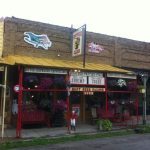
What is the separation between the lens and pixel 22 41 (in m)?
19.1

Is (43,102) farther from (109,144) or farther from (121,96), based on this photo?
(121,96)

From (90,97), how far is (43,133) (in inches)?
218

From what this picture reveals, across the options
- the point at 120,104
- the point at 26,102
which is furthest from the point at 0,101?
the point at 120,104

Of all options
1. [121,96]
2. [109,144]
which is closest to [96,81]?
[109,144]

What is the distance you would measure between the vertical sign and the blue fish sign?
4.37 feet

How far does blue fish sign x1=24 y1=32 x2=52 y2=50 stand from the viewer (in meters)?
19.3

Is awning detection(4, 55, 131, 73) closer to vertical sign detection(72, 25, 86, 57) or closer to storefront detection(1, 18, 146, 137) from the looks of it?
storefront detection(1, 18, 146, 137)

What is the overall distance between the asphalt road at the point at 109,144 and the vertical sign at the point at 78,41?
5.03 meters

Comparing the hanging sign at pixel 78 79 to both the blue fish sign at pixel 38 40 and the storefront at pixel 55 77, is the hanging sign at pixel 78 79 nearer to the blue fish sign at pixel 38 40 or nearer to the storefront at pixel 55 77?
the storefront at pixel 55 77

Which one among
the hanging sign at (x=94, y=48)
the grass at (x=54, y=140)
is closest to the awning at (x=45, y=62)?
the hanging sign at (x=94, y=48)

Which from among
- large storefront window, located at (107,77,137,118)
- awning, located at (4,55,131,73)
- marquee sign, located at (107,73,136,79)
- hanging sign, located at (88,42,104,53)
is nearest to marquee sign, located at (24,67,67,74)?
awning, located at (4,55,131,73)

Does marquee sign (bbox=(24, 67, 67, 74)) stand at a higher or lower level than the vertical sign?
lower

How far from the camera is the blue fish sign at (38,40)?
19.3 m

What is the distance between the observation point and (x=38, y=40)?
64.5ft
